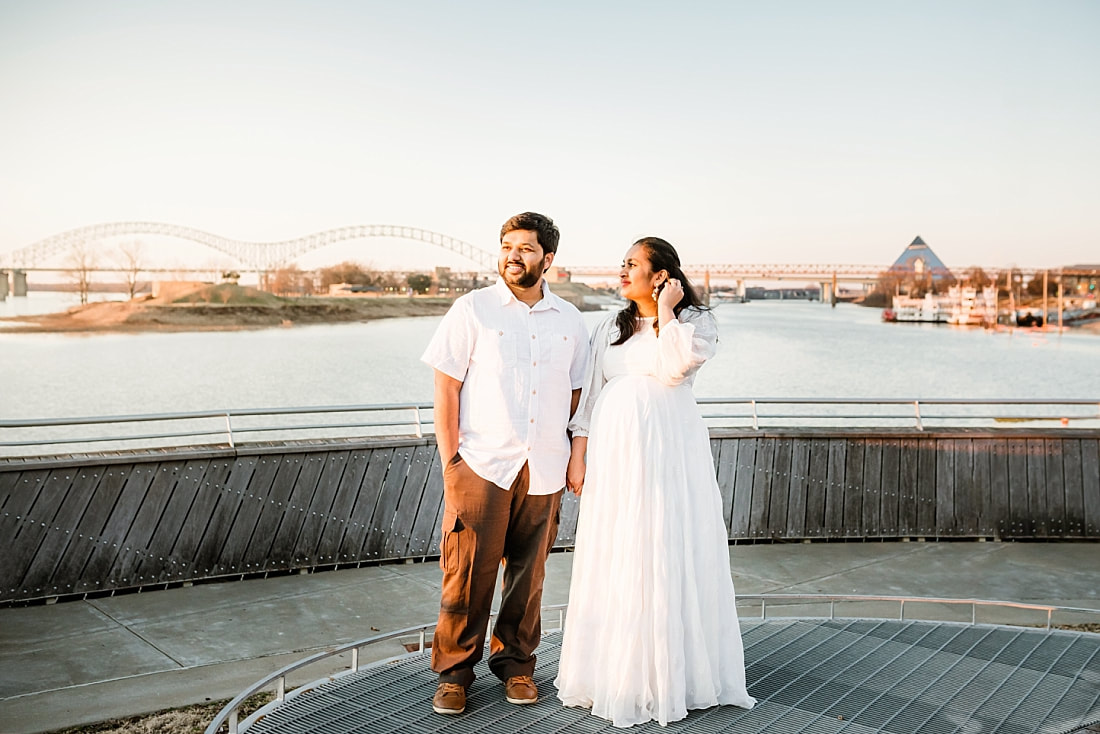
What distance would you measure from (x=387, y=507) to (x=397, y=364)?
17.8m

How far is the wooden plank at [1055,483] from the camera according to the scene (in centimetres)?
677

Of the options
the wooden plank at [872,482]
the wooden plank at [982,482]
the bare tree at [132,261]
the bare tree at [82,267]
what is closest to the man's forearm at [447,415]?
the wooden plank at [872,482]

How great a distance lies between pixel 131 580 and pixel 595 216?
675 inches

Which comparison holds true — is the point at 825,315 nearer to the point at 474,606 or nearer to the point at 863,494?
the point at 863,494

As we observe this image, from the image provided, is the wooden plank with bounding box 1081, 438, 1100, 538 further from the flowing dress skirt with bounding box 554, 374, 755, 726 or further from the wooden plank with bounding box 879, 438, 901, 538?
the flowing dress skirt with bounding box 554, 374, 755, 726

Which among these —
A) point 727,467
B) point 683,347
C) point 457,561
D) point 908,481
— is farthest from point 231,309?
point 683,347

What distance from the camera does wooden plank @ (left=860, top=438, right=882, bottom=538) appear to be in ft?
22.1

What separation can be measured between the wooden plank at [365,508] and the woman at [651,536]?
3163 mm

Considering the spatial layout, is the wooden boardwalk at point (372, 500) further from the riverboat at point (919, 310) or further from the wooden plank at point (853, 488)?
the riverboat at point (919, 310)

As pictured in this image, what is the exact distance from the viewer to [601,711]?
2.88 metres

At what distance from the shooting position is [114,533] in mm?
5223

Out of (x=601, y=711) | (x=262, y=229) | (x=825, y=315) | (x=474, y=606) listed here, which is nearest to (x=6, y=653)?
(x=474, y=606)

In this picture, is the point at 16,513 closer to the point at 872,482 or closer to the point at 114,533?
the point at 114,533

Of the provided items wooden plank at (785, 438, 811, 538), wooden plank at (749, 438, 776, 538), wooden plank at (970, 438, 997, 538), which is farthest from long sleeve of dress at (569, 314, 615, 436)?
wooden plank at (970, 438, 997, 538)
